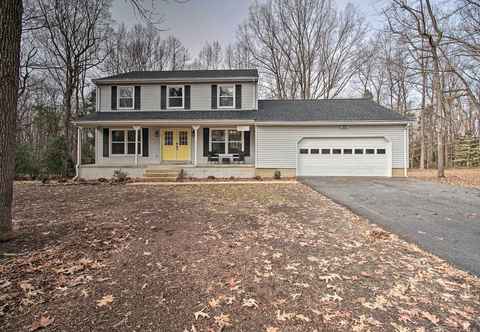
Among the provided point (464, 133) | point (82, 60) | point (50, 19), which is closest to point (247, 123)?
point (82, 60)

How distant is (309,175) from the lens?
12.9m

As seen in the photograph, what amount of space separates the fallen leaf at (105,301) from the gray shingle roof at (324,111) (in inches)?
441

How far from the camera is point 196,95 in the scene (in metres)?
14.0

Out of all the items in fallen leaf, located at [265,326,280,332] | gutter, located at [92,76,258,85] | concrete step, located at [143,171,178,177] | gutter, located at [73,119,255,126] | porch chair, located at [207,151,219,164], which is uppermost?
gutter, located at [92,76,258,85]

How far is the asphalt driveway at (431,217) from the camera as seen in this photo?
3.42 meters

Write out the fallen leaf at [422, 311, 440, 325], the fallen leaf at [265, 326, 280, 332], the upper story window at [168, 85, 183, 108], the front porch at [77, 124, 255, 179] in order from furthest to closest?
the upper story window at [168, 85, 183, 108]
the front porch at [77, 124, 255, 179]
the fallen leaf at [422, 311, 440, 325]
the fallen leaf at [265, 326, 280, 332]

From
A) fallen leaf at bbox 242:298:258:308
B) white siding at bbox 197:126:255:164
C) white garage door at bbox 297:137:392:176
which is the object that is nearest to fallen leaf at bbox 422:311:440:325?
fallen leaf at bbox 242:298:258:308

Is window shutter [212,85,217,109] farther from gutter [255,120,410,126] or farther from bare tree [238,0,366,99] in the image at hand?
bare tree [238,0,366,99]

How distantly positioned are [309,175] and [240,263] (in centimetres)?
1069

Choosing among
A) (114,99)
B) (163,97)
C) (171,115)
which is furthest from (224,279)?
(114,99)

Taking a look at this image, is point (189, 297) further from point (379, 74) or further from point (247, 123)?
point (379, 74)

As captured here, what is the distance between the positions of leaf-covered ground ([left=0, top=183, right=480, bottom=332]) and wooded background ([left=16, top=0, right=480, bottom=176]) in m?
14.6

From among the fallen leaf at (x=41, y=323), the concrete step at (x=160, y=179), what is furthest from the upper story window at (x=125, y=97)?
the fallen leaf at (x=41, y=323)

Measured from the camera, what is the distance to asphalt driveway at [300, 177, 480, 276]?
3424 mm
